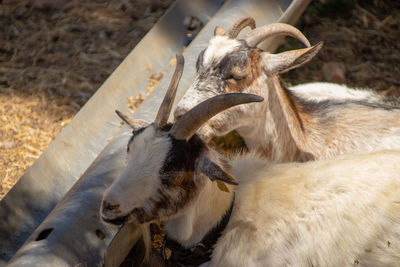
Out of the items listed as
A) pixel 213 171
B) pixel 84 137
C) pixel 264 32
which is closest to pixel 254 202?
pixel 213 171

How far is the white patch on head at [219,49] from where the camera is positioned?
3.29m

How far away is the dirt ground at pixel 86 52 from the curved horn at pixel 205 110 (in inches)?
72.4

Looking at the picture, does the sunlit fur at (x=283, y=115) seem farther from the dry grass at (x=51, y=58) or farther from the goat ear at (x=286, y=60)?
the dry grass at (x=51, y=58)

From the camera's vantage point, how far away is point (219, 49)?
10.9ft

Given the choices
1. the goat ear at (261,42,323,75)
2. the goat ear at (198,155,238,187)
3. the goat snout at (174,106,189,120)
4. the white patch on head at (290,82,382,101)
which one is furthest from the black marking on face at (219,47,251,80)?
the white patch on head at (290,82,382,101)

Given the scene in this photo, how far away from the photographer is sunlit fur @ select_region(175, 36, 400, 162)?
10.6ft

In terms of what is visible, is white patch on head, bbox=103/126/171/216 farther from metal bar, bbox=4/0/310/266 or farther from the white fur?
metal bar, bbox=4/0/310/266

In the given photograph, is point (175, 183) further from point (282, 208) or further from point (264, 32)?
point (264, 32)

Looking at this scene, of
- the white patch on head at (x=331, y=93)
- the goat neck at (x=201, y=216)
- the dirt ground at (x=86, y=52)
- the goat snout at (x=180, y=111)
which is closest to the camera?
the goat neck at (x=201, y=216)

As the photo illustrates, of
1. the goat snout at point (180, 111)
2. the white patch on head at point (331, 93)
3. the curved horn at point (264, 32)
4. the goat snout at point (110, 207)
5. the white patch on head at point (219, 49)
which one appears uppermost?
the goat snout at point (110, 207)

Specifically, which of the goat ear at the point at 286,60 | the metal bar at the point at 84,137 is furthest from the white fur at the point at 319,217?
the metal bar at the point at 84,137

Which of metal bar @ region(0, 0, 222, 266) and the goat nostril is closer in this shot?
the goat nostril

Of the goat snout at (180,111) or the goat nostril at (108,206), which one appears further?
the goat snout at (180,111)

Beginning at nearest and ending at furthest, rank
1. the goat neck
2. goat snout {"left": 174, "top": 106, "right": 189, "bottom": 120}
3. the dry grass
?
1. the goat neck
2. goat snout {"left": 174, "top": 106, "right": 189, "bottom": 120}
3. the dry grass
